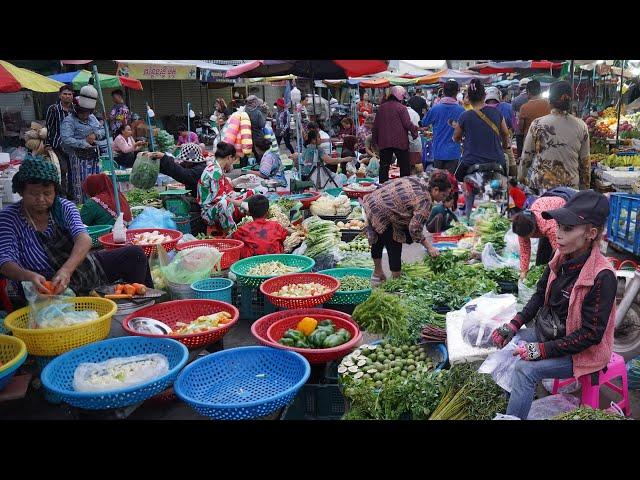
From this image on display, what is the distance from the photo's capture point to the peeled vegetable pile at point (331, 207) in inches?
301

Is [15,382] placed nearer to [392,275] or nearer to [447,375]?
[447,375]

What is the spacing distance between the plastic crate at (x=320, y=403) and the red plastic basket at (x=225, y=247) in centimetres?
221

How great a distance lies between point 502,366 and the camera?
3045 millimetres

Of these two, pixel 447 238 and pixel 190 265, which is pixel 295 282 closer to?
pixel 190 265

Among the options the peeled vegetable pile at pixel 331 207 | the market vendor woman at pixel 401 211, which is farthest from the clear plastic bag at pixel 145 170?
the market vendor woman at pixel 401 211

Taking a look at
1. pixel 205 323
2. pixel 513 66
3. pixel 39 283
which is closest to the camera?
pixel 39 283

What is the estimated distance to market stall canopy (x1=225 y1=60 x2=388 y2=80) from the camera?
337 inches

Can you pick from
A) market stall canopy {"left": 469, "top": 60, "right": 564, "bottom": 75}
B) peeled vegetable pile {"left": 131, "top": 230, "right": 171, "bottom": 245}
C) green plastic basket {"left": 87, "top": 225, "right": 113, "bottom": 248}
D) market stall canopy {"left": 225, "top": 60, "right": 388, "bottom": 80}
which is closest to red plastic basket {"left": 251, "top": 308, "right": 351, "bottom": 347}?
peeled vegetable pile {"left": 131, "top": 230, "right": 171, "bottom": 245}

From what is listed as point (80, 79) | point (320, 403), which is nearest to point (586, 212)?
point (320, 403)

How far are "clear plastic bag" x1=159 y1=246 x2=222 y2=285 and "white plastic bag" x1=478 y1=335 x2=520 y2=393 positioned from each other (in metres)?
2.50

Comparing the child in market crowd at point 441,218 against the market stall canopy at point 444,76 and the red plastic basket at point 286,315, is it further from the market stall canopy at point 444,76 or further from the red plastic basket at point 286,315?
the market stall canopy at point 444,76

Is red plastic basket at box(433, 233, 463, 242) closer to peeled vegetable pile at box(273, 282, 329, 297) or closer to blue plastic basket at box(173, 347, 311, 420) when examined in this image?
peeled vegetable pile at box(273, 282, 329, 297)

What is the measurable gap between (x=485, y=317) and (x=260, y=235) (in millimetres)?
2633

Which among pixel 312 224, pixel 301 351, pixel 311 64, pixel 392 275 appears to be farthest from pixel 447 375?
pixel 311 64
